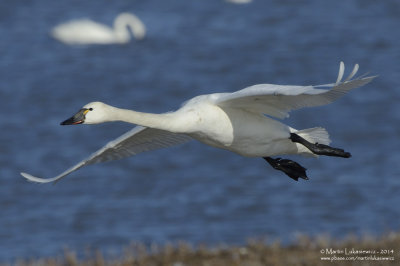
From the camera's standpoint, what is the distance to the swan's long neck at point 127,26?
89.4 ft

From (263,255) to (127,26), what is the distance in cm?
1740

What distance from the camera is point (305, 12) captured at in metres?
29.4

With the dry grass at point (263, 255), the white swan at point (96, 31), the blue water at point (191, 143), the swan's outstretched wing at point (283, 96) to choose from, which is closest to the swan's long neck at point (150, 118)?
the swan's outstretched wing at point (283, 96)

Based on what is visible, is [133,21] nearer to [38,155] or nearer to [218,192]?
[38,155]

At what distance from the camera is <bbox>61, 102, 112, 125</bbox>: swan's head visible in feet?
24.8

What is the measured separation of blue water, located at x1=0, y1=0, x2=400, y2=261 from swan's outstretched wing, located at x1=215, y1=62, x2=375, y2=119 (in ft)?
23.1

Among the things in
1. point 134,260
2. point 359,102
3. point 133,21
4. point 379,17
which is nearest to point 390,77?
point 359,102

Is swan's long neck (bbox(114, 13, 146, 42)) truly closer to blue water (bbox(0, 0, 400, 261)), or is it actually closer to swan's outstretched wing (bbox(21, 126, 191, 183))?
blue water (bbox(0, 0, 400, 261))

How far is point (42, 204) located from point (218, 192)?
328 centimetres

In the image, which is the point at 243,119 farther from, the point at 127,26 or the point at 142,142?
the point at 127,26

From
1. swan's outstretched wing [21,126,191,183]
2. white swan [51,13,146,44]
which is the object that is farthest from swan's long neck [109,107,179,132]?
white swan [51,13,146,44]

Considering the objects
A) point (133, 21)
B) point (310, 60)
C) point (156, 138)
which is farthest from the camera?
point (133, 21)

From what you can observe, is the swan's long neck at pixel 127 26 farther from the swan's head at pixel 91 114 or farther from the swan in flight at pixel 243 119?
the swan's head at pixel 91 114

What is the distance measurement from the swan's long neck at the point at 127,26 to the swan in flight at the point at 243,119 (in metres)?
19.0
